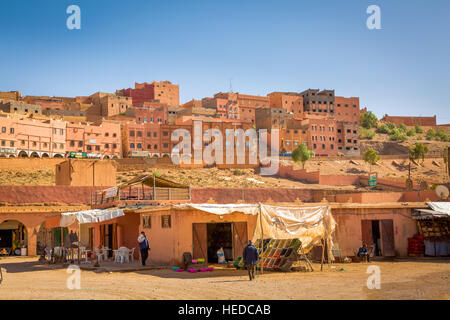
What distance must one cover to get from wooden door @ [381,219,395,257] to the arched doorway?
829 inches

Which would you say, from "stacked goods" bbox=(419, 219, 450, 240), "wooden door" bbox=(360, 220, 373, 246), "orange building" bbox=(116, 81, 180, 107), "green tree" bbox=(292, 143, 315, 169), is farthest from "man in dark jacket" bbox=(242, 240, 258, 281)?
"orange building" bbox=(116, 81, 180, 107)

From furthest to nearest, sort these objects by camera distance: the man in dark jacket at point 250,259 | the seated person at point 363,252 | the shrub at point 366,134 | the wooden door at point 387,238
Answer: the shrub at point 366,134 → the wooden door at point 387,238 → the seated person at point 363,252 → the man in dark jacket at point 250,259

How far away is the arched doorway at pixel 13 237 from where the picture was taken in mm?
30777

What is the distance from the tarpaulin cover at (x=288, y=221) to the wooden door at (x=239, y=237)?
2037mm

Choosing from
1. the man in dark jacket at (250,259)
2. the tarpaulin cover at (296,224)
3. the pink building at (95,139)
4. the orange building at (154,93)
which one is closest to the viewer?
the man in dark jacket at (250,259)

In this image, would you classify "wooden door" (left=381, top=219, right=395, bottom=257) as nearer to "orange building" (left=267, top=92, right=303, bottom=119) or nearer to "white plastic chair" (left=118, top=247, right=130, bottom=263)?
"white plastic chair" (left=118, top=247, right=130, bottom=263)

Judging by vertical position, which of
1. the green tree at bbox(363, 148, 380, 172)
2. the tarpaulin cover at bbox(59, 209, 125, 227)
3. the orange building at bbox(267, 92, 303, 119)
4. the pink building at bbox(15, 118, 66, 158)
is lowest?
the tarpaulin cover at bbox(59, 209, 125, 227)

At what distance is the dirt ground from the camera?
426 inches

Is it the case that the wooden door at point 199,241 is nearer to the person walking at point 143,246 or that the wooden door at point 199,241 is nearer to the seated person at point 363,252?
the person walking at point 143,246

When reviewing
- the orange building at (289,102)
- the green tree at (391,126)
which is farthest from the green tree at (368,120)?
the orange building at (289,102)

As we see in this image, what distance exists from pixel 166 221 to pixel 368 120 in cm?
10114

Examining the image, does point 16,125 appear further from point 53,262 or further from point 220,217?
point 220,217
